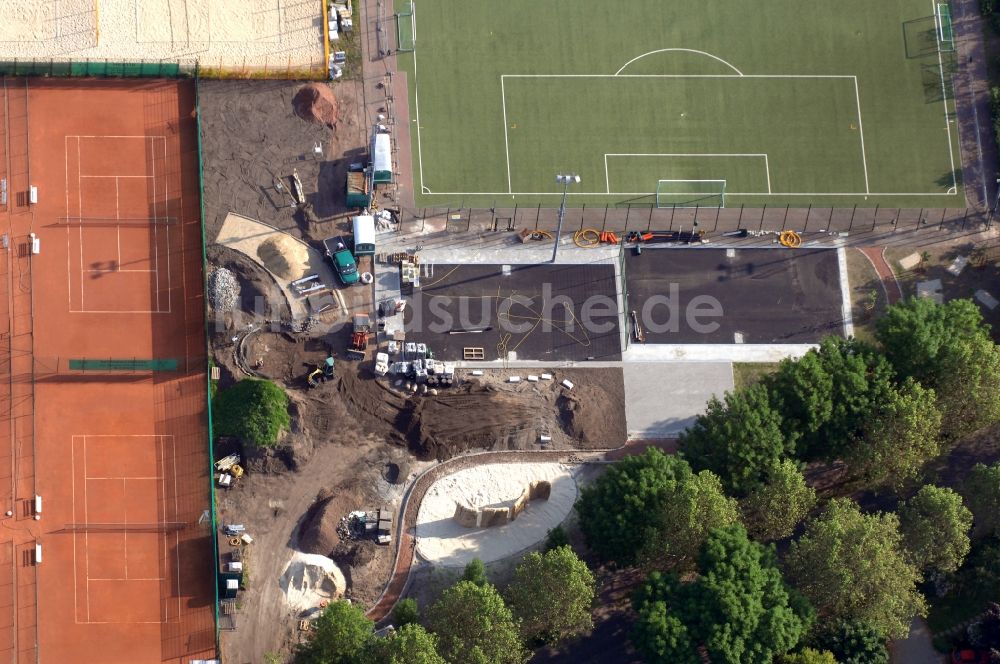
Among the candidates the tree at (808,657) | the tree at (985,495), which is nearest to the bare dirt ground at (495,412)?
the tree at (808,657)

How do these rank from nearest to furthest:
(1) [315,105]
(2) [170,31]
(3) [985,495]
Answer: (3) [985,495] < (1) [315,105] < (2) [170,31]

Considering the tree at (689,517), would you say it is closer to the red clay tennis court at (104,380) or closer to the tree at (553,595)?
the tree at (553,595)

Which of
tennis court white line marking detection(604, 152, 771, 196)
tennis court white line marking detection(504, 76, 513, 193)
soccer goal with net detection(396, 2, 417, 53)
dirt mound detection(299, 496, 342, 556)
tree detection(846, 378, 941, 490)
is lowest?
dirt mound detection(299, 496, 342, 556)

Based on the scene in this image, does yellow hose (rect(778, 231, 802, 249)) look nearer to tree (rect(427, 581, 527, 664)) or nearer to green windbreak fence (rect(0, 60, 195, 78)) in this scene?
tree (rect(427, 581, 527, 664))

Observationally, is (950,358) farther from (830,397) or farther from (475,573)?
(475,573)

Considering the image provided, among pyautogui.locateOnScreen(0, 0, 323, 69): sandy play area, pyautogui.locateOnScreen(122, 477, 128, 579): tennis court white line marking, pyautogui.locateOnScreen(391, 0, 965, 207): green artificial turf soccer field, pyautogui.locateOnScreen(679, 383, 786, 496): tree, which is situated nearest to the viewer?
pyautogui.locateOnScreen(679, 383, 786, 496): tree

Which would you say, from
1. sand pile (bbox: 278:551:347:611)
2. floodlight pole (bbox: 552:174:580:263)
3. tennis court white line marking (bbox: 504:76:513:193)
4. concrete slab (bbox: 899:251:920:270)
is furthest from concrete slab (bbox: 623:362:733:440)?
sand pile (bbox: 278:551:347:611)

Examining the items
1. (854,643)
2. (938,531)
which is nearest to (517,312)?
(854,643)

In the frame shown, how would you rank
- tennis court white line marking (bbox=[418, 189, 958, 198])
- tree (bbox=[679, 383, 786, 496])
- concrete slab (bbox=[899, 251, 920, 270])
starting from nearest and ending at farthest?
1. tree (bbox=[679, 383, 786, 496])
2. tennis court white line marking (bbox=[418, 189, 958, 198])
3. concrete slab (bbox=[899, 251, 920, 270])
